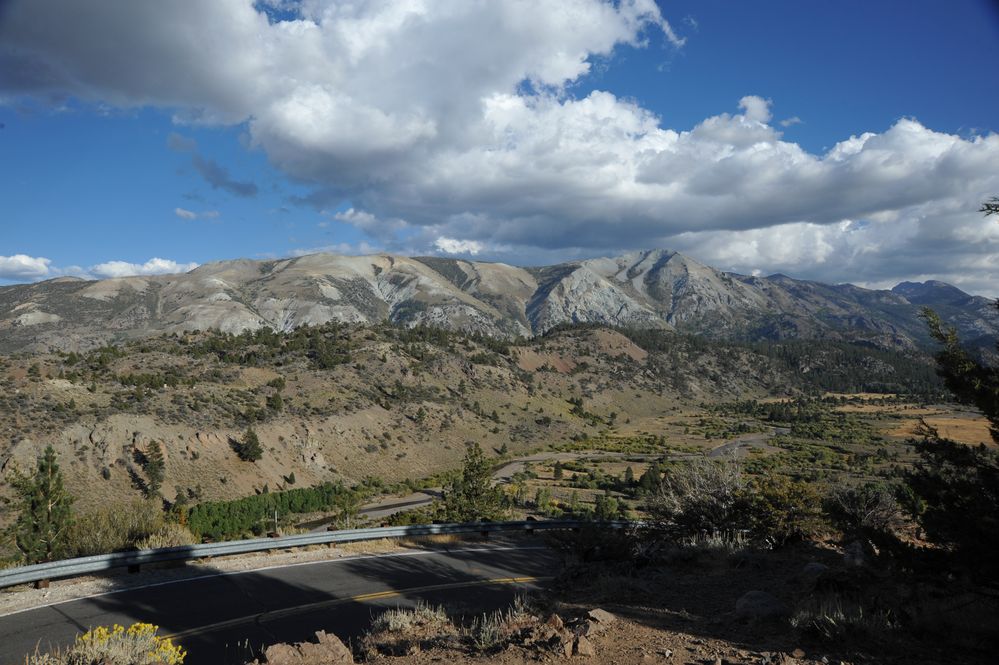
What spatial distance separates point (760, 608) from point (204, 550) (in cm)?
1230

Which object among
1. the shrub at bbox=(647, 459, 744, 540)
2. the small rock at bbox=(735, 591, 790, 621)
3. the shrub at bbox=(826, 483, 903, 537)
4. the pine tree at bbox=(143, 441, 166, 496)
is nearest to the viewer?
the small rock at bbox=(735, 591, 790, 621)

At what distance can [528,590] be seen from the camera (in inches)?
518

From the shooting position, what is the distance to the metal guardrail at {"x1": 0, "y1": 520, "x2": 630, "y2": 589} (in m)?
11.4

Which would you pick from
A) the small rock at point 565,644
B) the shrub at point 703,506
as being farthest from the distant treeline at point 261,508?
the small rock at point 565,644

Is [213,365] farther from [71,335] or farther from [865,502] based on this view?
[71,335]

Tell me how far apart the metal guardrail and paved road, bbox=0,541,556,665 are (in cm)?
94

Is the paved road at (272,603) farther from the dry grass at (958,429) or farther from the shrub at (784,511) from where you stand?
the dry grass at (958,429)

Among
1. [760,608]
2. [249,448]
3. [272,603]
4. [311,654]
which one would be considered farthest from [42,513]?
[249,448]

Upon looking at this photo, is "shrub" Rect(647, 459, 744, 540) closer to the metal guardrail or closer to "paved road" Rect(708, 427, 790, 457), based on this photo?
the metal guardrail

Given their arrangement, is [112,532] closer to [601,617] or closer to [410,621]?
[410,621]

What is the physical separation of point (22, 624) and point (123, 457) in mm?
39263

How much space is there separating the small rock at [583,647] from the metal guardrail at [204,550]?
1046cm

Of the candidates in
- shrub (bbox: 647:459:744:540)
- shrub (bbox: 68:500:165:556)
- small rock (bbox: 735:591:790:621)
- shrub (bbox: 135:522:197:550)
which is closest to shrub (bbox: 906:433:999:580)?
small rock (bbox: 735:591:790:621)

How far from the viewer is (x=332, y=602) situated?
38.4 feet
